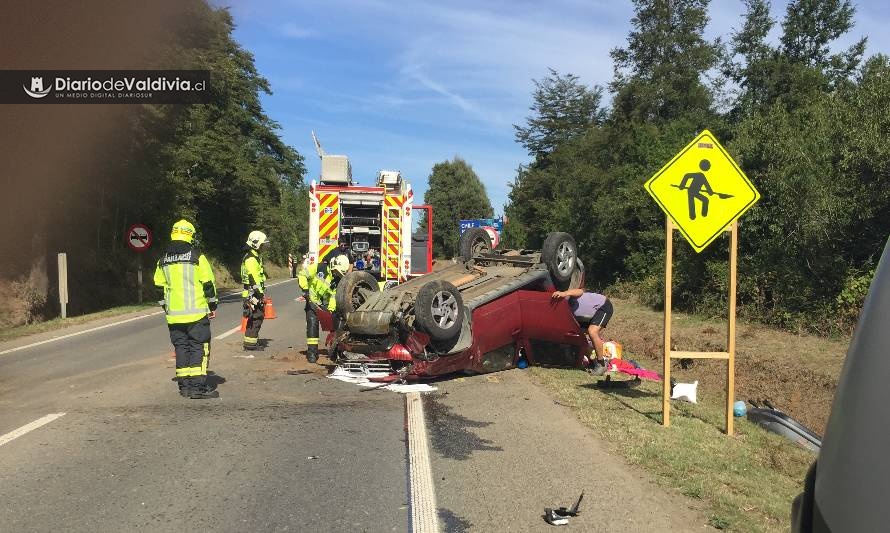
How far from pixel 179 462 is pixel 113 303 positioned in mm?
21067

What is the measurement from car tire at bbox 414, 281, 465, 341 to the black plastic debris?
12.4ft

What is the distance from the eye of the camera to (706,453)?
5453 millimetres

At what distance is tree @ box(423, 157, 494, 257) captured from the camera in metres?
80.3

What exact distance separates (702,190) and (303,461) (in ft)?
13.9

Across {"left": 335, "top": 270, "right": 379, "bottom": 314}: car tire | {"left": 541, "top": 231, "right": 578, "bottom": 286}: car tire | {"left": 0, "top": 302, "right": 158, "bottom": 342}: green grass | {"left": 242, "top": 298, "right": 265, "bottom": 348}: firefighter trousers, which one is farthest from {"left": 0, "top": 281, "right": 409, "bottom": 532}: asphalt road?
{"left": 0, "top": 302, "right": 158, "bottom": 342}: green grass

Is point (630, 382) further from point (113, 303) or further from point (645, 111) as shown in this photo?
point (645, 111)

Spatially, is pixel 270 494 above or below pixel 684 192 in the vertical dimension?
below

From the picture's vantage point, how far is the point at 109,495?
4496mm

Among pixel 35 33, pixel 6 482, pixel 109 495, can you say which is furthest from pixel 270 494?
pixel 35 33

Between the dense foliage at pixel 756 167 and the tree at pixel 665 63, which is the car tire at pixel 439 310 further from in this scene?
the tree at pixel 665 63

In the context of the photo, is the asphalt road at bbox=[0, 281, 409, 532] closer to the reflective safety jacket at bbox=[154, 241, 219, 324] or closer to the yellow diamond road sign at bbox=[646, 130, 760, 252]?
the reflective safety jacket at bbox=[154, 241, 219, 324]

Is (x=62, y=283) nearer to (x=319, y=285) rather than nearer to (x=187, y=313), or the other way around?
(x=319, y=285)

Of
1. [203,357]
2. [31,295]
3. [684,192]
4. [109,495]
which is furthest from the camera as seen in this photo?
[31,295]

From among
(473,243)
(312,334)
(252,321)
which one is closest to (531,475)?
(312,334)
